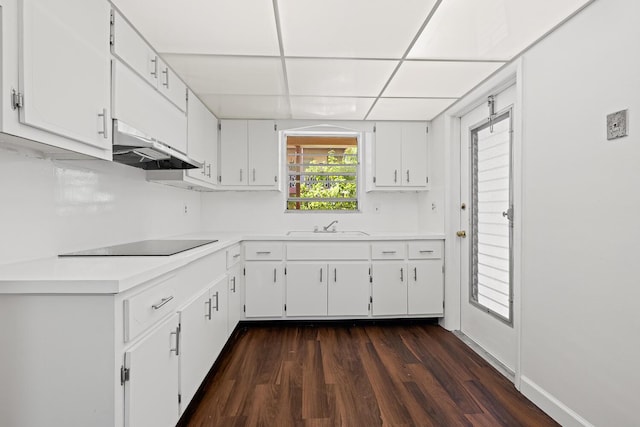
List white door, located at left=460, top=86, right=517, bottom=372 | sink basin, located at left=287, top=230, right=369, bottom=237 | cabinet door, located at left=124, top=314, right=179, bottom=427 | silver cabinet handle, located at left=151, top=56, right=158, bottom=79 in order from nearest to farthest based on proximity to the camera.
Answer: cabinet door, located at left=124, top=314, right=179, bottom=427, silver cabinet handle, located at left=151, top=56, right=158, bottom=79, white door, located at left=460, top=86, right=517, bottom=372, sink basin, located at left=287, top=230, right=369, bottom=237

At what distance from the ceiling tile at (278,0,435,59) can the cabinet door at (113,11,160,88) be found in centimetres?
82

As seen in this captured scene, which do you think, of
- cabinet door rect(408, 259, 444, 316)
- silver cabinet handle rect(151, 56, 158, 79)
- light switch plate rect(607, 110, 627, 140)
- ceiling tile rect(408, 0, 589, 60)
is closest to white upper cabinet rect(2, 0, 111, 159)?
silver cabinet handle rect(151, 56, 158, 79)

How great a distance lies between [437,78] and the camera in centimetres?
252

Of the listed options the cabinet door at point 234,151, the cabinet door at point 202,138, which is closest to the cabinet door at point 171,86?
the cabinet door at point 202,138

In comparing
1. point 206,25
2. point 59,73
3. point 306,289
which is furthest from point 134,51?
point 306,289

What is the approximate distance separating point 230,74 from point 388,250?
210 centimetres

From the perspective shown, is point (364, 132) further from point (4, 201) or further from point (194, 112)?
point (4, 201)

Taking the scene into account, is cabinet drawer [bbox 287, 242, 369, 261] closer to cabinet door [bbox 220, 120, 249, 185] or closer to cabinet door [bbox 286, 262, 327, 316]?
cabinet door [bbox 286, 262, 327, 316]

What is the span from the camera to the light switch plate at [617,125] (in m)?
1.45

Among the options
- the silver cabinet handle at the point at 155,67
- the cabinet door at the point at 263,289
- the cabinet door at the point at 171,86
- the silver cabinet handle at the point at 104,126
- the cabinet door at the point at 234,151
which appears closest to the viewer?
the silver cabinet handle at the point at 104,126

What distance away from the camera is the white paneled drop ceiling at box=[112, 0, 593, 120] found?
5.51 feet

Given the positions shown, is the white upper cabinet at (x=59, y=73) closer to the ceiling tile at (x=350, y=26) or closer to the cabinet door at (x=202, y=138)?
the ceiling tile at (x=350, y=26)

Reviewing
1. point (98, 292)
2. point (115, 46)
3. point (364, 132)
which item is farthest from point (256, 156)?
point (98, 292)

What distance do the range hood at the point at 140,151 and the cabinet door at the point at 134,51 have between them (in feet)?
1.29
